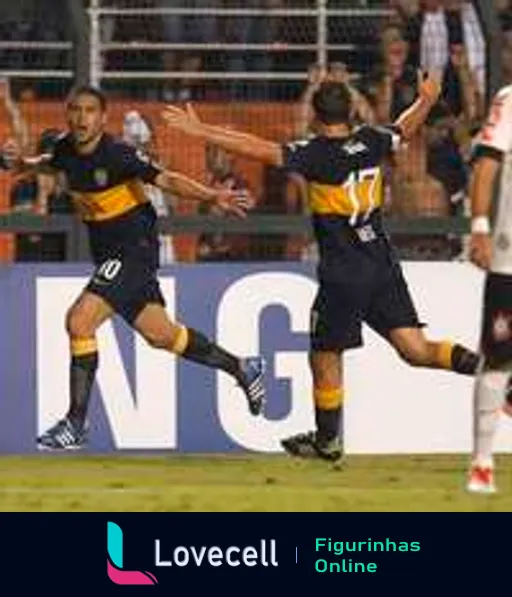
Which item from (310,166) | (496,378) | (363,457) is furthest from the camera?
(363,457)

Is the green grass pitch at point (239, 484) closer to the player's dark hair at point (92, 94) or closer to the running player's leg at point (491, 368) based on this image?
the running player's leg at point (491, 368)

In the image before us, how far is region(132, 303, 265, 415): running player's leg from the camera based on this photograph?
15312mm

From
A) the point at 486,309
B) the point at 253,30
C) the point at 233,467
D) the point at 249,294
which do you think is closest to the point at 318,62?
the point at 253,30

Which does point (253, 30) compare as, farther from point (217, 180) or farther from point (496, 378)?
point (496, 378)

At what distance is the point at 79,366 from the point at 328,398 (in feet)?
5.10

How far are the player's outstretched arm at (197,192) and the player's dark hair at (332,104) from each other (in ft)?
2.71

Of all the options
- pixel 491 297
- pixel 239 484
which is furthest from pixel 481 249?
pixel 239 484

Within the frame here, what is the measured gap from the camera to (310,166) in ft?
47.4

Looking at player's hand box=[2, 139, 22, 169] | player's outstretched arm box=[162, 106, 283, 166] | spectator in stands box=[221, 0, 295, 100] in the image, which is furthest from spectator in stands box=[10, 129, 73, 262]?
player's outstretched arm box=[162, 106, 283, 166]

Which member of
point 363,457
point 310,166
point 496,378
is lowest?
point 363,457

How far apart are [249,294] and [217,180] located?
1008mm

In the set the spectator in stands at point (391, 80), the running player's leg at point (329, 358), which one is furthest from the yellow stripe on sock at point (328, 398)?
the spectator in stands at point (391, 80)

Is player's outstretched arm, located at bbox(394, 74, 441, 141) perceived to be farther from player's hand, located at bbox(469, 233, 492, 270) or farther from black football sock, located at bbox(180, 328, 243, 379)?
player's hand, located at bbox(469, 233, 492, 270)

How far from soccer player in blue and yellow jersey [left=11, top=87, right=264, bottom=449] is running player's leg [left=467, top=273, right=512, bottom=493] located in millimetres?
2869
